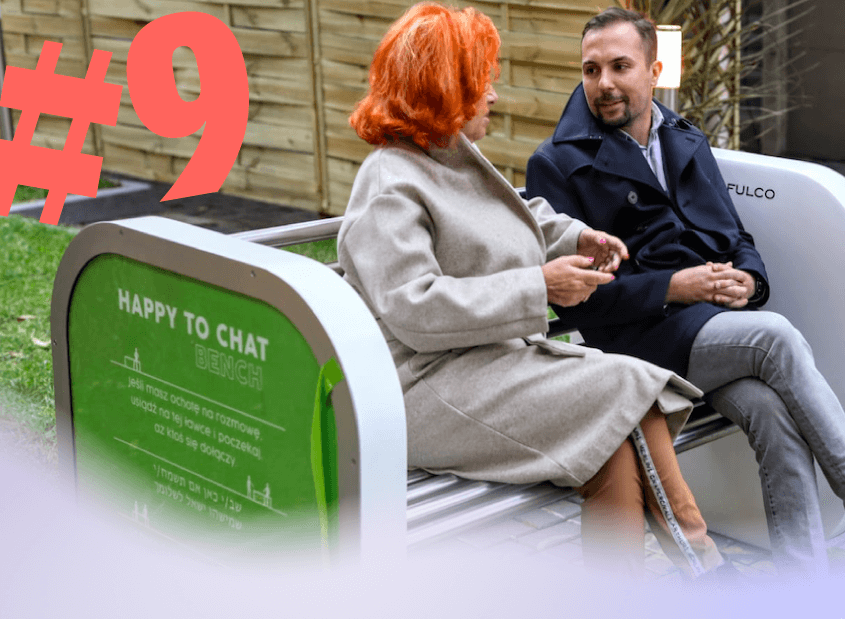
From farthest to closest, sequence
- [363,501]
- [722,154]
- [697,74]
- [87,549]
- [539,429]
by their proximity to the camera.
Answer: [697,74] < [722,154] < [87,549] < [539,429] < [363,501]

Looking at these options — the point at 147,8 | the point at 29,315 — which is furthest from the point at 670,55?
the point at 147,8

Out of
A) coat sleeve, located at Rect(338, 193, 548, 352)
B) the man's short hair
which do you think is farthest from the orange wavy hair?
the man's short hair

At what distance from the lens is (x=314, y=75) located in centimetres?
787

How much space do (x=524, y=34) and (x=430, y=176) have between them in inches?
177

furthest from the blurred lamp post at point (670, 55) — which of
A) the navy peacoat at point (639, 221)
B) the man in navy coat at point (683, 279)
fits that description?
the navy peacoat at point (639, 221)

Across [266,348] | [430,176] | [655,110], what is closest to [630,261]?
[655,110]

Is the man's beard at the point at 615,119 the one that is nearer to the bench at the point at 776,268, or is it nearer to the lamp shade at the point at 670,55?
the bench at the point at 776,268

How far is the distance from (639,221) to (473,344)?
922 mm

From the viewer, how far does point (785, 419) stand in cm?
264

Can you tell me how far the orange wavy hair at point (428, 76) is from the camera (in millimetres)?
2250

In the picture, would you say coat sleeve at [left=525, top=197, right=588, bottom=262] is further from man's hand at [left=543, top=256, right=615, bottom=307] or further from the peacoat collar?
man's hand at [left=543, top=256, right=615, bottom=307]

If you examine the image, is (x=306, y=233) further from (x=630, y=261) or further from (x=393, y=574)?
(x=393, y=574)

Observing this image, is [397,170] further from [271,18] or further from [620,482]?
[271,18]

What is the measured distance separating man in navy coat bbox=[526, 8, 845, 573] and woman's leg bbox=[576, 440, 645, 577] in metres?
0.57
